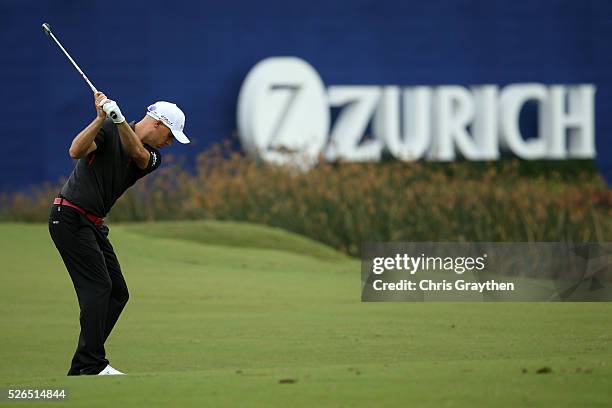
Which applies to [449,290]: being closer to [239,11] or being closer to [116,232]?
[116,232]

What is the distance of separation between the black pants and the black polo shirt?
4.3 inches

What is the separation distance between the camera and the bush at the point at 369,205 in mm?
20734

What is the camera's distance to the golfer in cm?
884

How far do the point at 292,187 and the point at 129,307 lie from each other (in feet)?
26.1

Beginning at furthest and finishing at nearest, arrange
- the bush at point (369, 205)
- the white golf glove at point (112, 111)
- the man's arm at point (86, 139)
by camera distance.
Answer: the bush at point (369, 205) < the white golf glove at point (112, 111) < the man's arm at point (86, 139)

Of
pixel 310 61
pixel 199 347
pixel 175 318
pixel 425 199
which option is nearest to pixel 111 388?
pixel 199 347

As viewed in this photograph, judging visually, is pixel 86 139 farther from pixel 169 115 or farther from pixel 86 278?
pixel 86 278

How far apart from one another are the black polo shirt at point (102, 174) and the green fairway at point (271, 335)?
1.16 m

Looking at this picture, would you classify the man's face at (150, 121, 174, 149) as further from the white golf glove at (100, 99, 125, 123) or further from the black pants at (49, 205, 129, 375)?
the black pants at (49, 205, 129, 375)

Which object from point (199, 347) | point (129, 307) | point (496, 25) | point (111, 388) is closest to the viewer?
point (111, 388)

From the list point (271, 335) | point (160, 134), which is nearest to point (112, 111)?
point (160, 134)

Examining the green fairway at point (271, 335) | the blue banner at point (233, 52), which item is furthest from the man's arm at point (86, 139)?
the blue banner at point (233, 52)

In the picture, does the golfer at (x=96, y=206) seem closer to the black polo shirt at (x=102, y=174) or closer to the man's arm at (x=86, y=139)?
the black polo shirt at (x=102, y=174)

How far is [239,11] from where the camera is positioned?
91.5 ft
